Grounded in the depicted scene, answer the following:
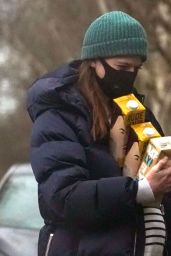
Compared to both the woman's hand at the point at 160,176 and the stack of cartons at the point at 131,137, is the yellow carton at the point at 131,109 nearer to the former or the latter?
the stack of cartons at the point at 131,137

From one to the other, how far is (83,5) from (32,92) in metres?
15.1

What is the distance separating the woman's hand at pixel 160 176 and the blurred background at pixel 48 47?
10162 millimetres

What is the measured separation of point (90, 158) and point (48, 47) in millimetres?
18923

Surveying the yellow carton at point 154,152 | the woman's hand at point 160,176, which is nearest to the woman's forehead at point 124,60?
the yellow carton at point 154,152

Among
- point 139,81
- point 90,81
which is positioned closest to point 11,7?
point 139,81

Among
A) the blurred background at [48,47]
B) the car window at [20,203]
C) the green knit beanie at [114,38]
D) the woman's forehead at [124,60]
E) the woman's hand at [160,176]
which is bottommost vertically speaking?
the blurred background at [48,47]

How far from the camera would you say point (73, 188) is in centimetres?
292

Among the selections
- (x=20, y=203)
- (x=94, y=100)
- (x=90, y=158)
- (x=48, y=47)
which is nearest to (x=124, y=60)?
(x=94, y=100)

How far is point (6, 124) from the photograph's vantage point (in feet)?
83.7

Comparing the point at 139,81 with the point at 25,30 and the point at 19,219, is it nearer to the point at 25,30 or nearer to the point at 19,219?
the point at 25,30

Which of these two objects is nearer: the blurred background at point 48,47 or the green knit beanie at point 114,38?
the green knit beanie at point 114,38

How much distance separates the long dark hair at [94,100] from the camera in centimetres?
308

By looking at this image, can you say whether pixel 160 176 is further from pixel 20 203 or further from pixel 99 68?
pixel 20 203

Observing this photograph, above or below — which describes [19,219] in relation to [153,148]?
below
